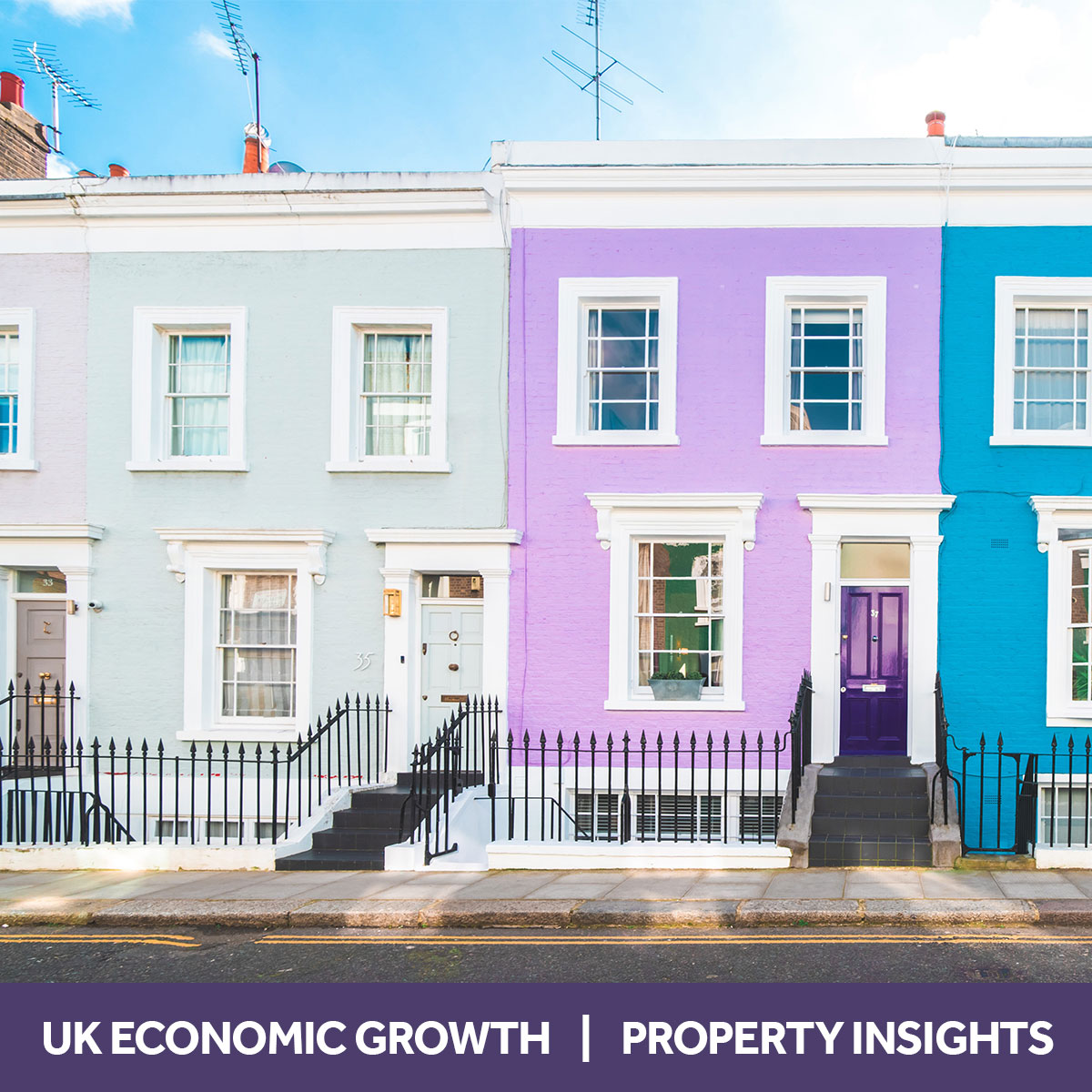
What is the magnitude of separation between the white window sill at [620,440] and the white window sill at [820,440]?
3.83 feet

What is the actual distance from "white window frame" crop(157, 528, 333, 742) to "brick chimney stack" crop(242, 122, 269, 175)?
596 cm

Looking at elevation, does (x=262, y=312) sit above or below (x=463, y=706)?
above

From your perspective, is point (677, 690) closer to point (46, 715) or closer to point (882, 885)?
point (882, 885)

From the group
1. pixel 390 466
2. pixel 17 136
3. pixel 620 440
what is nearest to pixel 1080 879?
pixel 620 440

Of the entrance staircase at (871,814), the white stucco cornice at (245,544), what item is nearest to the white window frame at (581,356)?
the white stucco cornice at (245,544)

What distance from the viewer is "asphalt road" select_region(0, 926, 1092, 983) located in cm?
619

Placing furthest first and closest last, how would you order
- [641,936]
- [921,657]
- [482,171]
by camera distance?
1. [482,171]
2. [921,657]
3. [641,936]

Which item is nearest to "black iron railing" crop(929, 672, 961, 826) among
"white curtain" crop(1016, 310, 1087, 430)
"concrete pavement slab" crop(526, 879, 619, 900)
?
"concrete pavement slab" crop(526, 879, 619, 900)

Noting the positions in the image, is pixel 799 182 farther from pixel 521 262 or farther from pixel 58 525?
pixel 58 525

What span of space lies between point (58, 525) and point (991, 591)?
11595 mm

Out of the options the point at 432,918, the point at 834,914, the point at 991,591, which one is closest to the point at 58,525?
the point at 432,918

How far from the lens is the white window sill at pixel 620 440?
11.8m

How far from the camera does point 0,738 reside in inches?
476

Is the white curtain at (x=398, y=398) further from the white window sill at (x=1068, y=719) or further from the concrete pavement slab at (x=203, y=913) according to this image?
the white window sill at (x=1068, y=719)
